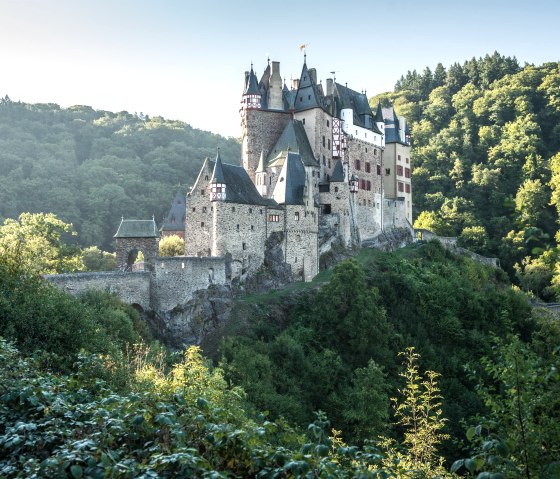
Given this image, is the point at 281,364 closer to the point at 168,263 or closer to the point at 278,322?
the point at 278,322

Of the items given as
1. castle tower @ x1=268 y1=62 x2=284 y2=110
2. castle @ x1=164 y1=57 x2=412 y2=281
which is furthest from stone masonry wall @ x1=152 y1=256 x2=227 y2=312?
castle tower @ x1=268 y1=62 x2=284 y2=110

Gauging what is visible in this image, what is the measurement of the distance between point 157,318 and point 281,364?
24.4 feet

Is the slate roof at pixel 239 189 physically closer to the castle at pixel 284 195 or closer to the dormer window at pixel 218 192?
the castle at pixel 284 195

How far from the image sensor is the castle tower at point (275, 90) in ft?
169

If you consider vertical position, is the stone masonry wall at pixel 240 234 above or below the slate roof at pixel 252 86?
below

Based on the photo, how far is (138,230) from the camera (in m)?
37.8

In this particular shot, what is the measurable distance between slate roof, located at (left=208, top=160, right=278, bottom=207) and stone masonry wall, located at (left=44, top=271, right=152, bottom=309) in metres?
8.19

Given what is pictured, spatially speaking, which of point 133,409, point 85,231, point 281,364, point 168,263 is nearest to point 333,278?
point 281,364

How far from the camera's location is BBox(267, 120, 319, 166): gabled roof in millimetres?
48625

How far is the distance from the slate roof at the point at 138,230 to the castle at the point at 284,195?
0.06 meters

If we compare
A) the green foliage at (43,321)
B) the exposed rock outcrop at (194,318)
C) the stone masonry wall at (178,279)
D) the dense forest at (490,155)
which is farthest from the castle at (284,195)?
the dense forest at (490,155)

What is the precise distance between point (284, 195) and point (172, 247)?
8421 millimetres

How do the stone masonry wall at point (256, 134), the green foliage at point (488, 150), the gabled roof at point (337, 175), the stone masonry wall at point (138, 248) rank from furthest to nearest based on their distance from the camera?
1. the green foliage at point (488, 150)
2. the stone masonry wall at point (256, 134)
3. the gabled roof at point (337, 175)
4. the stone masonry wall at point (138, 248)

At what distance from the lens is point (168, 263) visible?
37.3 meters
